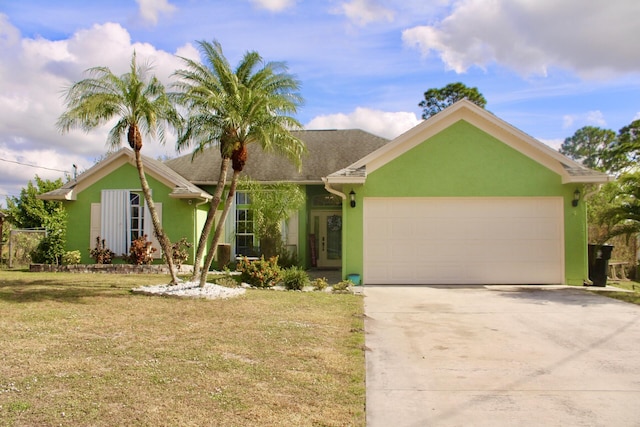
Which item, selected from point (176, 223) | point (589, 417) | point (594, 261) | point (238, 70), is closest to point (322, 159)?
point (176, 223)

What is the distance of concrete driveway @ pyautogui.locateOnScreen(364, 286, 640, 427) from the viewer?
4641 mm

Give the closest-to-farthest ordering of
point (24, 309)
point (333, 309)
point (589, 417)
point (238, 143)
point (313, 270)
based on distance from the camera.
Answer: point (589, 417)
point (24, 309)
point (333, 309)
point (238, 143)
point (313, 270)

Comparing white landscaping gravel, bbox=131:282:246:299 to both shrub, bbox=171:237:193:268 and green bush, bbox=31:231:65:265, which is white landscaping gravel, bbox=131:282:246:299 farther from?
green bush, bbox=31:231:65:265

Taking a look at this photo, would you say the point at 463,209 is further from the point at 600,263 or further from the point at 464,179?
the point at 600,263

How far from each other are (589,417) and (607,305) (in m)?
7.03

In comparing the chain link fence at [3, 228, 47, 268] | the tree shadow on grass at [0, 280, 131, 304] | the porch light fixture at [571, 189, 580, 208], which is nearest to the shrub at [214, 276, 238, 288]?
the tree shadow on grass at [0, 280, 131, 304]

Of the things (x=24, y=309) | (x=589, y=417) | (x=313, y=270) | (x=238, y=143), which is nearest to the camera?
(x=589, y=417)

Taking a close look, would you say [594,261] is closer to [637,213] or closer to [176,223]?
[637,213]

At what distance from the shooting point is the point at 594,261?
46.3 ft

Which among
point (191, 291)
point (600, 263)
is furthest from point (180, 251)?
point (600, 263)

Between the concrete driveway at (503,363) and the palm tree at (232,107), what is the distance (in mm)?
4442

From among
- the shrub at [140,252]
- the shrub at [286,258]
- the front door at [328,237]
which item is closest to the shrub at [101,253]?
the shrub at [140,252]

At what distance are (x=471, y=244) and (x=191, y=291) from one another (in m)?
7.83

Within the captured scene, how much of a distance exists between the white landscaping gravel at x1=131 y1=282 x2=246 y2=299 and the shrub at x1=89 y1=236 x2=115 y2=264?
6.25 metres
